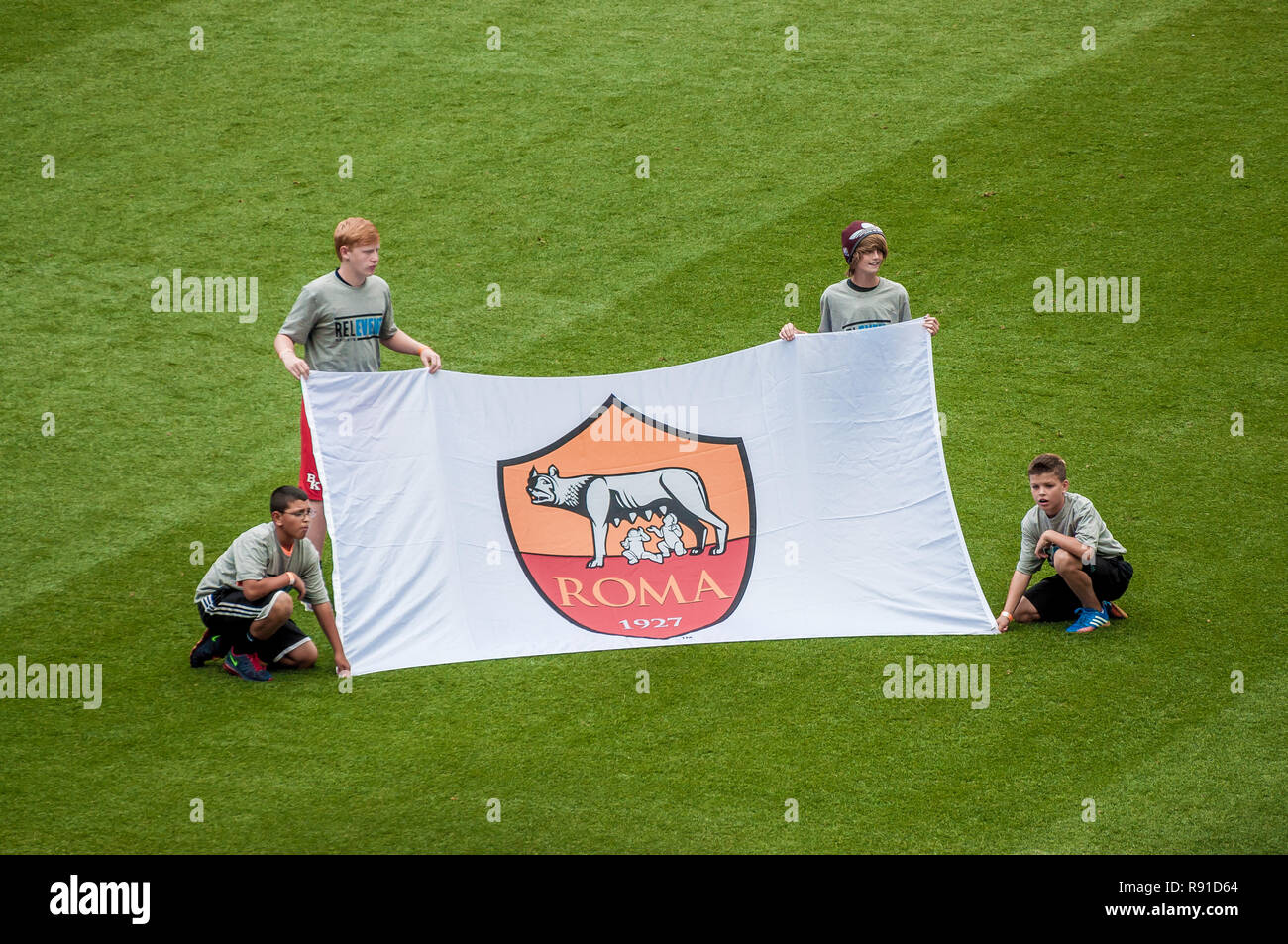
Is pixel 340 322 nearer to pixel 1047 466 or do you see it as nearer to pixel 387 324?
pixel 387 324

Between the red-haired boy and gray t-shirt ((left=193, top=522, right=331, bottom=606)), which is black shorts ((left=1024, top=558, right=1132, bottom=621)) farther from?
gray t-shirt ((left=193, top=522, right=331, bottom=606))

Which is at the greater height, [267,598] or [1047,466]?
[1047,466]

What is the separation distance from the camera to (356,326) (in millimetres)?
8070

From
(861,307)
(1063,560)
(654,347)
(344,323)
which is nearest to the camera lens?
(1063,560)

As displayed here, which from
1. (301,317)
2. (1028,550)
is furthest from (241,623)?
(1028,550)

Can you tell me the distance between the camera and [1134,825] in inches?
256

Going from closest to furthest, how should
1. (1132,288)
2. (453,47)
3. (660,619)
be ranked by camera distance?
(660,619) < (1132,288) < (453,47)

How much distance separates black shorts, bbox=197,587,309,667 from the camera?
766 centimetres

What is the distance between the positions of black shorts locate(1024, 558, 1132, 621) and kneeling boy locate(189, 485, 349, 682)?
13.5ft

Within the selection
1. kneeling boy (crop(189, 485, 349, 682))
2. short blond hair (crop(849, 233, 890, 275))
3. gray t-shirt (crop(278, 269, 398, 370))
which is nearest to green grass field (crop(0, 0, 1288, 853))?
kneeling boy (crop(189, 485, 349, 682))

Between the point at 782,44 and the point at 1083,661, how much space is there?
30.5 ft

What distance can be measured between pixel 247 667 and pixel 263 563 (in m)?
0.66

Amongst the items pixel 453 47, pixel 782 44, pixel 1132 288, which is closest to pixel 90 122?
pixel 453 47
